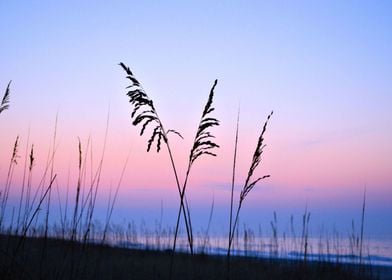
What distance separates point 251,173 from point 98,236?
8.56 m

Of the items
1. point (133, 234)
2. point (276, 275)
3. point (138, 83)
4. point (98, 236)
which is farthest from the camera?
point (133, 234)

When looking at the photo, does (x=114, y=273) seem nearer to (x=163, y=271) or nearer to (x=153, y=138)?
(x=163, y=271)

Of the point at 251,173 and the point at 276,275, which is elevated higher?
the point at 251,173

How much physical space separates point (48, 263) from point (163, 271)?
1.80 m

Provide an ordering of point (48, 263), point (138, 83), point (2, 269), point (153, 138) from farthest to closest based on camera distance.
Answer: point (48, 263) → point (2, 269) → point (138, 83) → point (153, 138)

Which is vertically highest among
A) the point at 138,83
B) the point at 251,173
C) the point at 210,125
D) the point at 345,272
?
the point at 138,83

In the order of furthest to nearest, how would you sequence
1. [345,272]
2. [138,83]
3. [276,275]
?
[345,272] → [276,275] → [138,83]

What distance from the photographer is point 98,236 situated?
33.6 ft

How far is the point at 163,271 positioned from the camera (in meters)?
6.14

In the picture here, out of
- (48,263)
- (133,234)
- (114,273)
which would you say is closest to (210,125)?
(48,263)

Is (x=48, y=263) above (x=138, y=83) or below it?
below

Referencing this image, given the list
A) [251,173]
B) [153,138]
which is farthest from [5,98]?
[251,173]

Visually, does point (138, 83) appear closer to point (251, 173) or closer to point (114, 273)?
point (251, 173)

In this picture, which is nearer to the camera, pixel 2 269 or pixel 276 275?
pixel 2 269
